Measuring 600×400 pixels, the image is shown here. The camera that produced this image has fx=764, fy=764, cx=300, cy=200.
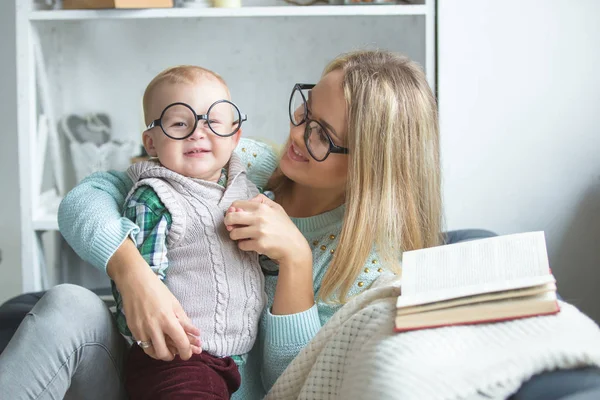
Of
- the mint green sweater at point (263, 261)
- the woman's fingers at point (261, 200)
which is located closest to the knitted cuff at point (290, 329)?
the mint green sweater at point (263, 261)

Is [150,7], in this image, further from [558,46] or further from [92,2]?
[558,46]

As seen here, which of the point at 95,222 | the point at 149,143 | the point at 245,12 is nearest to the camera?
the point at 95,222

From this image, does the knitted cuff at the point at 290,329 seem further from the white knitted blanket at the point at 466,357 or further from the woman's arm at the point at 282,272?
the white knitted blanket at the point at 466,357

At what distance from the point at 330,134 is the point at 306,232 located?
249mm

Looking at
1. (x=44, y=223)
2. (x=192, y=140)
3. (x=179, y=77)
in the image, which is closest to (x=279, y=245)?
(x=192, y=140)

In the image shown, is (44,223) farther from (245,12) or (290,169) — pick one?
(290,169)

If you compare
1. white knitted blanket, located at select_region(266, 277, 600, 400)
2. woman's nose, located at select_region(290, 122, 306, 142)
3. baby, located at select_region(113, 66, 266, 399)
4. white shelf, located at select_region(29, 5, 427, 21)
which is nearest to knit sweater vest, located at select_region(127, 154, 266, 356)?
baby, located at select_region(113, 66, 266, 399)

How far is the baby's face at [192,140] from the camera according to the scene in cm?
150

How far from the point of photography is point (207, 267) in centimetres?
146

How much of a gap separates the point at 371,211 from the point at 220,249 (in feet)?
1.06

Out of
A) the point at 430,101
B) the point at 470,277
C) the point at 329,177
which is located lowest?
the point at 470,277

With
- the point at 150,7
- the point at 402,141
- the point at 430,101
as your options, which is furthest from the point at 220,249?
the point at 150,7

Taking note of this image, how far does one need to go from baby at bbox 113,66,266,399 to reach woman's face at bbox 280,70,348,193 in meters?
0.15

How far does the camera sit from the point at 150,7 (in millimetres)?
2365
